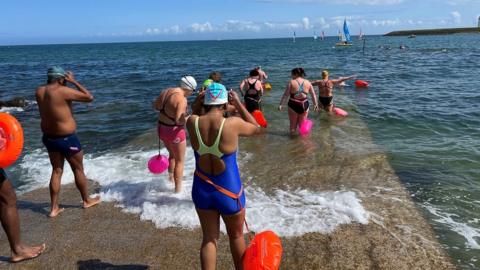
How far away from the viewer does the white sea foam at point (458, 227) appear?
459cm

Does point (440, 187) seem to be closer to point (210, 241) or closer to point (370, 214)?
point (370, 214)

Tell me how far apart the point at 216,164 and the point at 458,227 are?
3723mm

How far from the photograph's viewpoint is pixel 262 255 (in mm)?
3322

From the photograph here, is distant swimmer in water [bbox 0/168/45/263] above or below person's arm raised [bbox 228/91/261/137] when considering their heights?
below

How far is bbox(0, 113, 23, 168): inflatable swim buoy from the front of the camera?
367 centimetres

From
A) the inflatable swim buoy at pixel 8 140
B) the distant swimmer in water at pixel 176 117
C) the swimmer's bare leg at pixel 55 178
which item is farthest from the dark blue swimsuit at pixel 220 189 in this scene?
the swimmer's bare leg at pixel 55 178

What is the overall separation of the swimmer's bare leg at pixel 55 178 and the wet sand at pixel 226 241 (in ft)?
0.43

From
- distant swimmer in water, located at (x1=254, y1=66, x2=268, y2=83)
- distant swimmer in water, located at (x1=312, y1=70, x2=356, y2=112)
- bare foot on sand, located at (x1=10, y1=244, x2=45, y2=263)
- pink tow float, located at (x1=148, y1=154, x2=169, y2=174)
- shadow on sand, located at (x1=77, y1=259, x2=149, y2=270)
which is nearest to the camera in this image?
shadow on sand, located at (x1=77, y1=259, x2=149, y2=270)

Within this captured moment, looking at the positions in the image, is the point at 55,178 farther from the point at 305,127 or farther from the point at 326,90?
the point at 326,90

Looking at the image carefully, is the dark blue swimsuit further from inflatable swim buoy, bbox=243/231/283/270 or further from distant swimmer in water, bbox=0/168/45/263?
distant swimmer in water, bbox=0/168/45/263

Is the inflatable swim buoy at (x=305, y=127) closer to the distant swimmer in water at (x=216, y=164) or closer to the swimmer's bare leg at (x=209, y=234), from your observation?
the distant swimmer in water at (x=216, y=164)

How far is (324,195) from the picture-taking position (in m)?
5.84

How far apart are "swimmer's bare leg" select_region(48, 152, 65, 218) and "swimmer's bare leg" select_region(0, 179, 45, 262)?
1.03 meters

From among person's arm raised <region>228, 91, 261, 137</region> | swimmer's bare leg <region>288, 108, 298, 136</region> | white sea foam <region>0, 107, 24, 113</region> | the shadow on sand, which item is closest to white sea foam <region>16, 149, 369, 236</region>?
the shadow on sand
